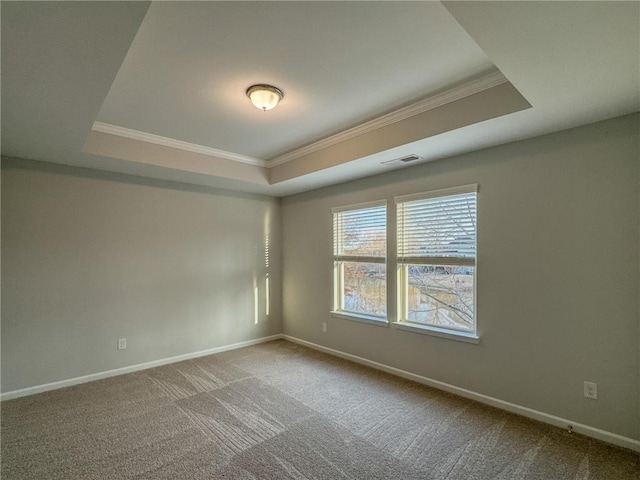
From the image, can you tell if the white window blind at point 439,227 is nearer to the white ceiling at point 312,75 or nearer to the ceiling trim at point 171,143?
the white ceiling at point 312,75

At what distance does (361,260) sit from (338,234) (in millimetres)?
560

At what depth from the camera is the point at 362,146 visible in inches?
129

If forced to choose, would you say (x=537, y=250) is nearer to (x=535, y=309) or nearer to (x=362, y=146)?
(x=535, y=309)

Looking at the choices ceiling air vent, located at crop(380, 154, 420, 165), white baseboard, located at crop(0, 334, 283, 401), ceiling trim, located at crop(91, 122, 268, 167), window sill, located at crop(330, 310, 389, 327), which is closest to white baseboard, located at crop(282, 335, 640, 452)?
window sill, located at crop(330, 310, 389, 327)

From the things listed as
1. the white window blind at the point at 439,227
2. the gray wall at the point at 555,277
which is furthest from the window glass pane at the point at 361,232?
the gray wall at the point at 555,277

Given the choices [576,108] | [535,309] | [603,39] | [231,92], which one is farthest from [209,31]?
[535,309]

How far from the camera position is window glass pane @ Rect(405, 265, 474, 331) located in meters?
3.24

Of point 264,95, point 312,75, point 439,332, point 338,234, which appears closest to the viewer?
point 312,75

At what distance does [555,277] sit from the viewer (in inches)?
104

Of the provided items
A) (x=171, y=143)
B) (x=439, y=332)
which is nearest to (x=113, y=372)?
(x=171, y=143)

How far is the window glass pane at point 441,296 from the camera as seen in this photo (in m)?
3.24

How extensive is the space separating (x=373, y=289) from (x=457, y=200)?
1.53 m

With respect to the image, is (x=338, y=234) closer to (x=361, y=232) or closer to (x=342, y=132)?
(x=361, y=232)

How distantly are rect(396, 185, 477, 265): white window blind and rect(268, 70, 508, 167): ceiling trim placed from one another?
94cm
